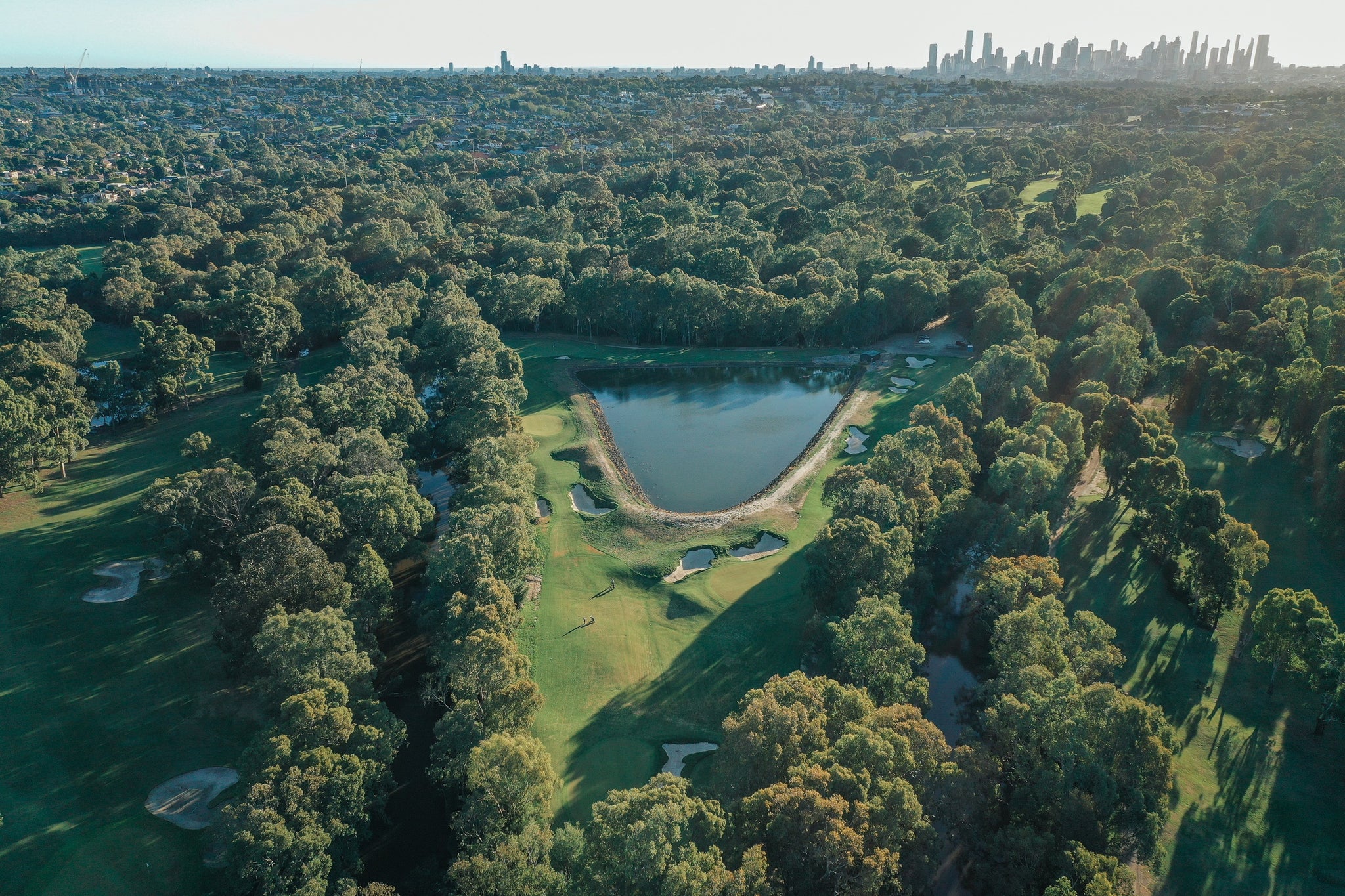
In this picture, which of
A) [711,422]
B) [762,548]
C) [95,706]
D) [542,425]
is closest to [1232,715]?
[762,548]

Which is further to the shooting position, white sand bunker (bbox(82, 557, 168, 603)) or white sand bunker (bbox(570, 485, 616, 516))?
white sand bunker (bbox(570, 485, 616, 516))

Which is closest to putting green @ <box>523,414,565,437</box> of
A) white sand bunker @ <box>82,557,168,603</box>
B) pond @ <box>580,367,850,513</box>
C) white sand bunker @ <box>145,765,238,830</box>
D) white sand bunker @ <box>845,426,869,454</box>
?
pond @ <box>580,367,850,513</box>

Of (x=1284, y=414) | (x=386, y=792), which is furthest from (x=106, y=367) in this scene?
(x=1284, y=414)

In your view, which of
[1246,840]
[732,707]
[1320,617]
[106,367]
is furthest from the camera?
[106,367]

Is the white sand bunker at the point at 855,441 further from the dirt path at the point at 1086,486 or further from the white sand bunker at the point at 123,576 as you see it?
the white sand bunker at the point at 123,576

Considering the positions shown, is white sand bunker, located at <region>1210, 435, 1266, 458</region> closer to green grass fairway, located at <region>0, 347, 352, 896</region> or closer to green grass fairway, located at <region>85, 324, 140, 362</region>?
green grass fairway, located at <region>0, 347, 352, 896</region>

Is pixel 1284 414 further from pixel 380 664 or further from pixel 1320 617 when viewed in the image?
pixel 380 664
